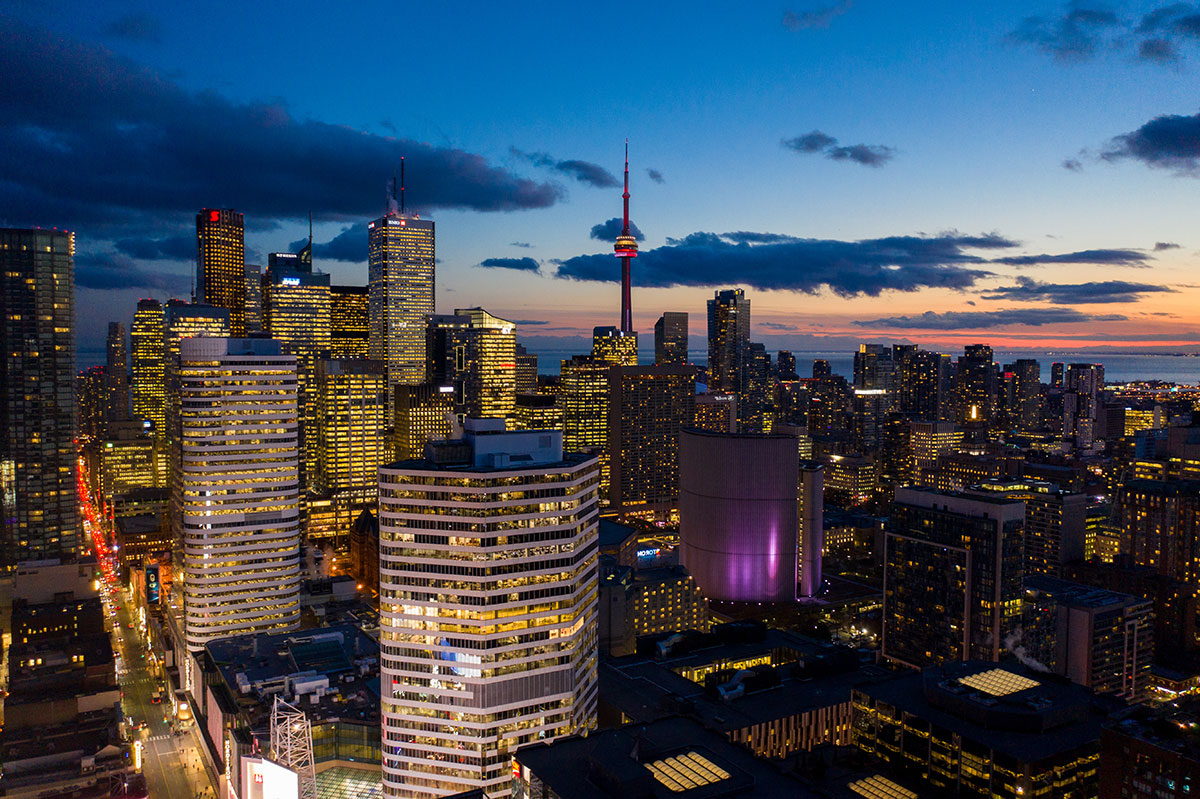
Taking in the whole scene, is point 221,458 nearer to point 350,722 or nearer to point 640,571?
point 350,722

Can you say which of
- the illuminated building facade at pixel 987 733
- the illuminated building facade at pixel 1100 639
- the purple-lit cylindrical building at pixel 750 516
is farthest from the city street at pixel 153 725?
the illuminated building facade at pixel 1100 639

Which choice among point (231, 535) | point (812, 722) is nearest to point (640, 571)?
point (812, 722)

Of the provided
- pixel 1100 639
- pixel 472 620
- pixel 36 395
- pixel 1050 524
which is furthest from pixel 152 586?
pixel 1050 524

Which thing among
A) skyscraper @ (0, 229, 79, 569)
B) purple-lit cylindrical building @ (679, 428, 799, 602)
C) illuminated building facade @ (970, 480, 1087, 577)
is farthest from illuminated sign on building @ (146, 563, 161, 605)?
illuminated building facade @ (970, 480, 1087, 577)

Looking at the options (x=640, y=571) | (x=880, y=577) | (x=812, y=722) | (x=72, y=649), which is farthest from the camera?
(x=880, y=577)

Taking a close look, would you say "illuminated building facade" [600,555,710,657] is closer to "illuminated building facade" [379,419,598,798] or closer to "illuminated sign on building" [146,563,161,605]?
"illuminated building facade" [379,419,598,798]

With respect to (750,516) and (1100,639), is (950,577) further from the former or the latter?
(750,516)

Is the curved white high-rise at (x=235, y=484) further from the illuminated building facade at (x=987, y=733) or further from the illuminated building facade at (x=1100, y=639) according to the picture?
the illuminated building facade at (x=1100, y=639)
